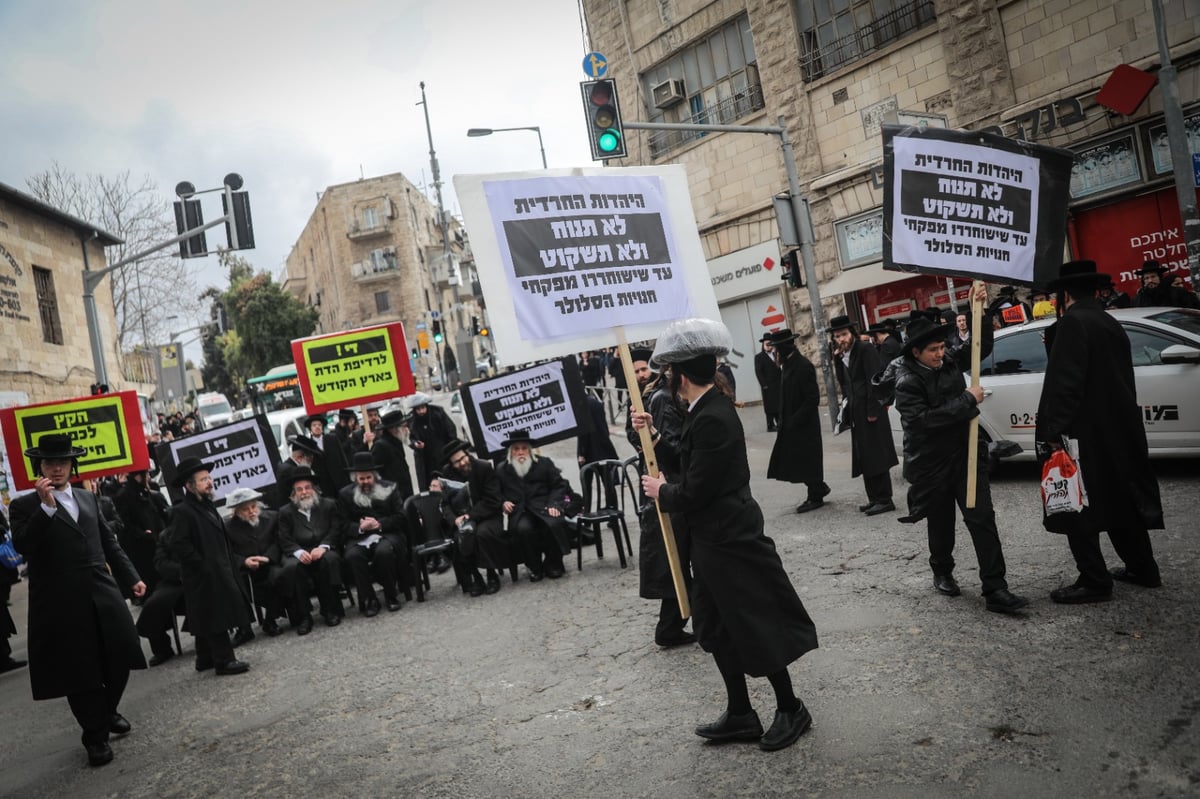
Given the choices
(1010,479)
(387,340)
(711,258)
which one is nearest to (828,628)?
(1010,479)

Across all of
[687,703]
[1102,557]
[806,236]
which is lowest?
[687,703]

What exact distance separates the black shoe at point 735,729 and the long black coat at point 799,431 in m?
5.51

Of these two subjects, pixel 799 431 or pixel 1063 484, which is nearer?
pixel 1063 484

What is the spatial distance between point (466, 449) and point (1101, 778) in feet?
22.9

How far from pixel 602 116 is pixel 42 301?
1839 centimetres

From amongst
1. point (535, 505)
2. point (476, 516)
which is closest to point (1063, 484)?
point (535, 505)

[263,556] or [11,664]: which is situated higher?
[263,556]

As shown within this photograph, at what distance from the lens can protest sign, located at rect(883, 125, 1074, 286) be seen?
244 inches

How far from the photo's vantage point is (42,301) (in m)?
24.7

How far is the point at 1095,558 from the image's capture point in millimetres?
5344

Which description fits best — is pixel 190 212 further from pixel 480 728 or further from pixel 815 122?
pixel 480 728

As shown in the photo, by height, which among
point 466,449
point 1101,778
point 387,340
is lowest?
point 1101,778

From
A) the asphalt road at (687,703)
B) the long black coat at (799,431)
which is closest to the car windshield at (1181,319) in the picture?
the asphalt road at (687,703)

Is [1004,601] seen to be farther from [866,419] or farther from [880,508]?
[866,419]
